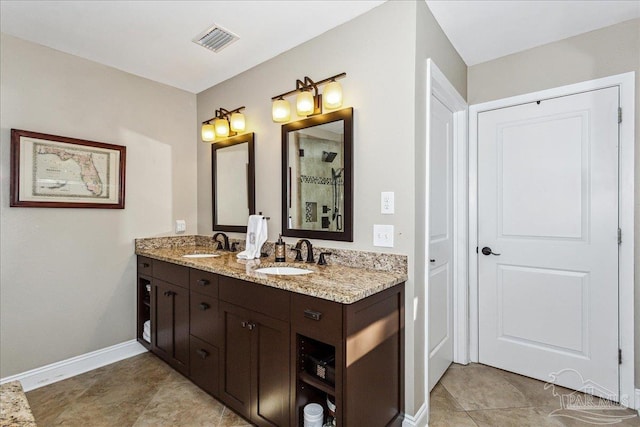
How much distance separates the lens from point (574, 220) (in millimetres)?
2199

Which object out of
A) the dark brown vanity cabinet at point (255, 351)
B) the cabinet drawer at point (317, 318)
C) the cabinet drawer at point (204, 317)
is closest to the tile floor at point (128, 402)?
the dark brown vanity cabinet at point (255, 351)

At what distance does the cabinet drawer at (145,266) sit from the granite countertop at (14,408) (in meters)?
1.89

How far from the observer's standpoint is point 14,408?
30.1 inches

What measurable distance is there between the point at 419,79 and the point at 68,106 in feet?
8.46

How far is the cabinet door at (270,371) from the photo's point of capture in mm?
1595

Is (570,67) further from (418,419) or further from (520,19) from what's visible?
(418,419)

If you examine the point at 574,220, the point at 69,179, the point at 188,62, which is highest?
the point at 188,62

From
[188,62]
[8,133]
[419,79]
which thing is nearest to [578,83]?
[419,79]

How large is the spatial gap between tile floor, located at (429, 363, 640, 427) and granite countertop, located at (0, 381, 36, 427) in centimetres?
192

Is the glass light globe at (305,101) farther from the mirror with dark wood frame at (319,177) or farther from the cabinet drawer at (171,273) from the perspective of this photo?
the cabinet drawer at (171,273)

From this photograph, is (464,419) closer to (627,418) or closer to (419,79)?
(627,418)

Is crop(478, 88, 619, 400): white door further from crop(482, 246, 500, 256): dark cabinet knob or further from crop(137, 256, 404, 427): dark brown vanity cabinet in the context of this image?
crop(137, 256, 404, 427): dark brown vanity cabinet

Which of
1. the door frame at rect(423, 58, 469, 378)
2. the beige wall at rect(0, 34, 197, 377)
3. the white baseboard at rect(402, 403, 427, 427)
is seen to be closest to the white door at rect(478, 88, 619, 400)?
the door frame at rect(423, 58, 469, 378)

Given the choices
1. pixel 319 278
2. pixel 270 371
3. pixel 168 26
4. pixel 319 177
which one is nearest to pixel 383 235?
pixel 319 278
